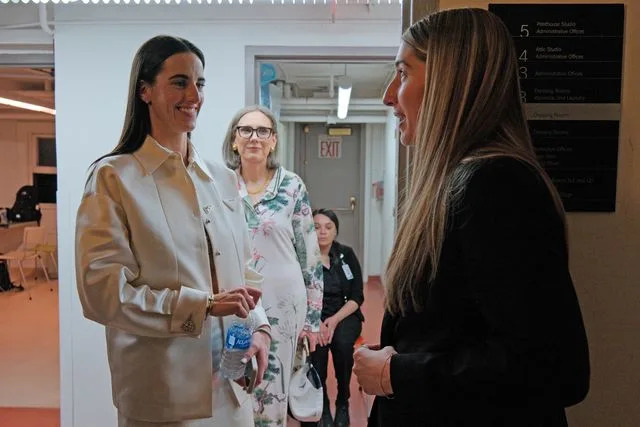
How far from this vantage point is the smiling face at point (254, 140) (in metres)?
2.37

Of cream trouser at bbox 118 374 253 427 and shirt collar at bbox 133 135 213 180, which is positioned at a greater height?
shirt collar at bbox 133 135 213 180

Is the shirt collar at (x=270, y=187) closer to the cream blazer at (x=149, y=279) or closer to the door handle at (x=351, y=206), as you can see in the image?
the cream blazer at (x=149, y=279)

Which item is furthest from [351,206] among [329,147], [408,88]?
[408,88]

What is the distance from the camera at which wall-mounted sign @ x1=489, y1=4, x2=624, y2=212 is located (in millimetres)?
1224

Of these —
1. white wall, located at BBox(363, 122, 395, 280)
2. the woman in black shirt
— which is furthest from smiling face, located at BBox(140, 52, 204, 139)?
white wall, located at BBox(363, 122, 395, 280)

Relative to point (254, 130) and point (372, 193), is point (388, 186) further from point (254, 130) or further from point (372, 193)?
point (254, 130)

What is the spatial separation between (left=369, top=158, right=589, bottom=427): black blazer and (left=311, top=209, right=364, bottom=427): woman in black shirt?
253cm

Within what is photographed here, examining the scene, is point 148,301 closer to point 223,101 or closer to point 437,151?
point 437,151

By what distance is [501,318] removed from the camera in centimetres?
72

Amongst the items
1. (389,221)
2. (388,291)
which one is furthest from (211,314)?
(389,221)

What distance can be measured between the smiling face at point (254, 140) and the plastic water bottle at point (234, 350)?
113cm

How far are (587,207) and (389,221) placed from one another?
213 inches

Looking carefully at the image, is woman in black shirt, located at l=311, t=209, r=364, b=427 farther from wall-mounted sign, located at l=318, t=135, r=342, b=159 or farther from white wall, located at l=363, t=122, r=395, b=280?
wall-mounted sign, located at l=318, t=135, r=342, b=159

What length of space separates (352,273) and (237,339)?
225cm
